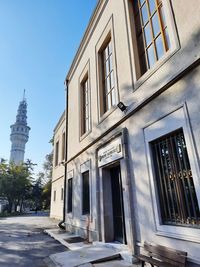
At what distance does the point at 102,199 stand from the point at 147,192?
2.31 m

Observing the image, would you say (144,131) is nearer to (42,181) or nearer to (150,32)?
(150,32)

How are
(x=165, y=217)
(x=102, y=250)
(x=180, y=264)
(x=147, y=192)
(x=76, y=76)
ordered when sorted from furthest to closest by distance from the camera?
(x=76, y=76) → (x=102, y=250) → (x=147, y=192) → (x=165, y=217) → (x=180, y=264)

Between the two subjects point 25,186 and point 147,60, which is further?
point 25,186

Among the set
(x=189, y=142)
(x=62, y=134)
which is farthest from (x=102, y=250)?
(x=62, y=134)

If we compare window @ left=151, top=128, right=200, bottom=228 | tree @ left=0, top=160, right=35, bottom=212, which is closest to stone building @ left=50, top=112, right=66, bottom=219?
window @ left=151, top=128, right=200, bottom=228

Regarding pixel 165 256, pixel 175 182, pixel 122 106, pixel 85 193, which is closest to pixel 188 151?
pixel 175 182

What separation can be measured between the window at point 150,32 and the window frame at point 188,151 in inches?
67.1

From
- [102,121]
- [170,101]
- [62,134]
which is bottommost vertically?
[170,101]

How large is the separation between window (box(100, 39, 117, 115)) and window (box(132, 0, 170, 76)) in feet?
5.33

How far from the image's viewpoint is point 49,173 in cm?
3653

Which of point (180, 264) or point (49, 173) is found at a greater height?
point (49, 173)

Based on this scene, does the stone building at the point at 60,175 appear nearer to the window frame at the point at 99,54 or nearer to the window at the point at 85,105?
the window at the point at 85,105

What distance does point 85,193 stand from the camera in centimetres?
782

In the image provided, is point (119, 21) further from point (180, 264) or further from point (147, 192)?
point (180, 264)
